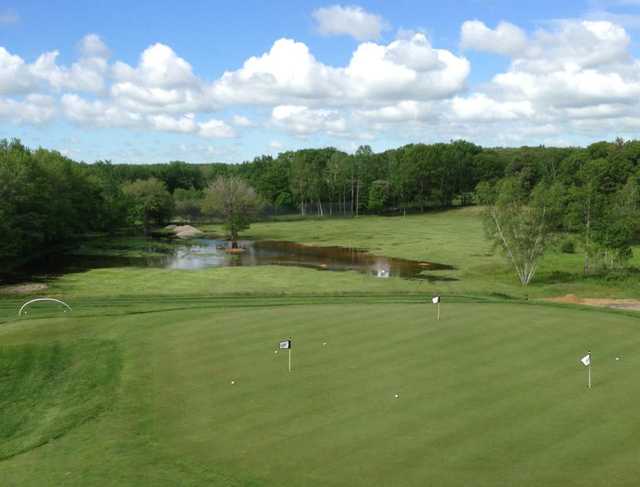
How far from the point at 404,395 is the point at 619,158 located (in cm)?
12310

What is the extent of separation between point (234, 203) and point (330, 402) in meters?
77.3

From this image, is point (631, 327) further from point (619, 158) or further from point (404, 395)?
point (619, 158)

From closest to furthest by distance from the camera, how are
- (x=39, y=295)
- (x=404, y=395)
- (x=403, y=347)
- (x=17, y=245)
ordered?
(x=404, y=395), (x=403, y=347), (x=39, y=295), (x=17, y=245)

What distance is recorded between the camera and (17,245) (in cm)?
5831

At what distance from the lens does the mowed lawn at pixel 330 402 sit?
12805mm

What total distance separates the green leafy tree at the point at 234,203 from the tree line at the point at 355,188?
16.6 feet

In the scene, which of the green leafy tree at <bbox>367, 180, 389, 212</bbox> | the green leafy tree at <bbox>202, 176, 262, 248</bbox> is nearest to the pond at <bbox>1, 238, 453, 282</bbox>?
the green leafy tree at <bbox>202, 176, 262, 248</bbox>

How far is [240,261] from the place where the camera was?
2682 inches

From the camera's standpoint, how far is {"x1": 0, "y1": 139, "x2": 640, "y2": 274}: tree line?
5166 centimetres

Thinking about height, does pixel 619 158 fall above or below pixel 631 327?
above

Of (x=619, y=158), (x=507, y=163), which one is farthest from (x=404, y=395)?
(x=507, y=163)

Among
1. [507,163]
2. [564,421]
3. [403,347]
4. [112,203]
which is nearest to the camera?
[564,421]

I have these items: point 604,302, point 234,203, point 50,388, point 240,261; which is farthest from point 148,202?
point 50,388

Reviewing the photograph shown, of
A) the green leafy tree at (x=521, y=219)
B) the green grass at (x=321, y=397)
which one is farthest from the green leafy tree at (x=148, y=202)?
the green grass at (x=321, y=397)
